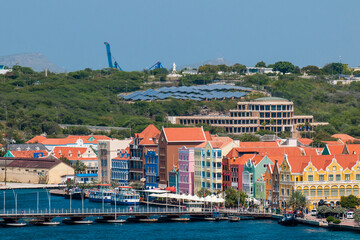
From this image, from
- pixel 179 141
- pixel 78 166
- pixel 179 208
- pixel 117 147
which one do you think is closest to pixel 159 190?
pixel 179 141

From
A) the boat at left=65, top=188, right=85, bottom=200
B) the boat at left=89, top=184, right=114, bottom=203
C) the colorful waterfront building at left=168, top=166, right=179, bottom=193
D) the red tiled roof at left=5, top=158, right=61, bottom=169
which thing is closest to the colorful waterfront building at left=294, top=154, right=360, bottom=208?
the colorful waterfront building at left=168, top=166, right=179, bottom=193

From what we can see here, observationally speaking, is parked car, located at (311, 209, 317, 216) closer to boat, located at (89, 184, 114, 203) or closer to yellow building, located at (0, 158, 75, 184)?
boat, located at (89, 184, 114, 203)

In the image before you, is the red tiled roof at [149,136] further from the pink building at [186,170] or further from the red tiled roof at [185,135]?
the pink building at [186,170]

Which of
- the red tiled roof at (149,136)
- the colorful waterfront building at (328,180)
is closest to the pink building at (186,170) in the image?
the red tiled roof at (149,136)

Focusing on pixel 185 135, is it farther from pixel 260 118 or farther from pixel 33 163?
pixel 260 118

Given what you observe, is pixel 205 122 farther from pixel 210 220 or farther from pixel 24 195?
pixel 210 220

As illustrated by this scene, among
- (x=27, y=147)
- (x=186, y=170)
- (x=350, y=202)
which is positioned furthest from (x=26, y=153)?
(x=350, y=202)
